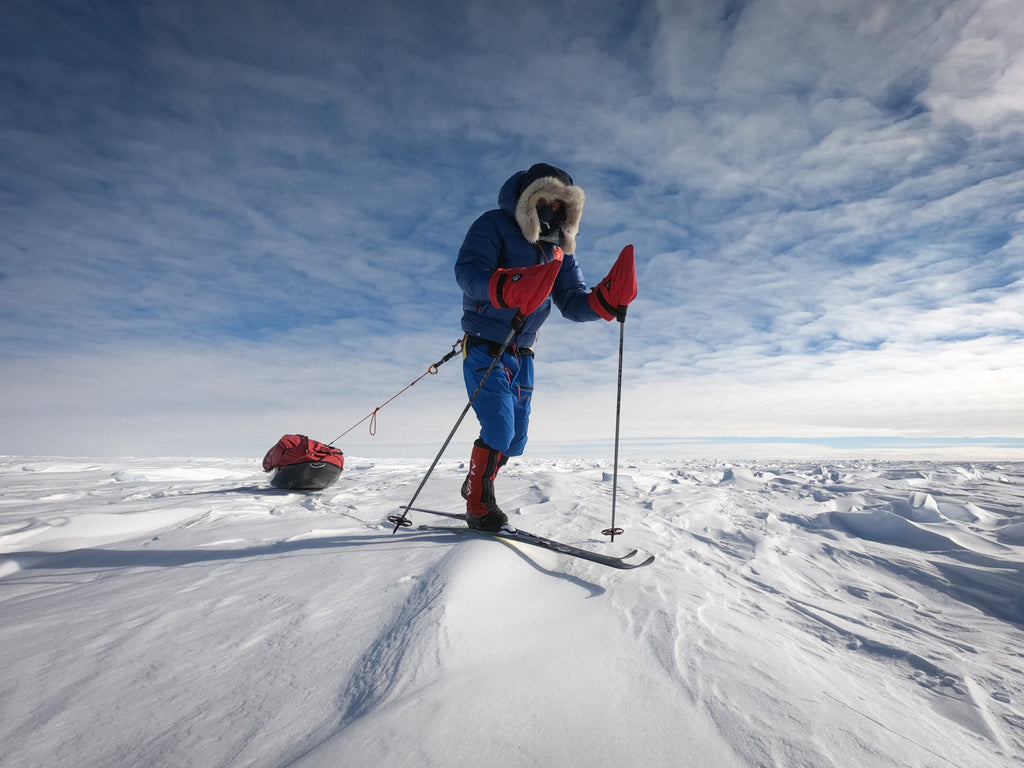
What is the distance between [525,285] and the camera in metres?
2.13

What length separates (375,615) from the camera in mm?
1284

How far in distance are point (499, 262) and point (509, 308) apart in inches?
16.7

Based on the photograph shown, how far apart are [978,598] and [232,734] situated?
111 inches

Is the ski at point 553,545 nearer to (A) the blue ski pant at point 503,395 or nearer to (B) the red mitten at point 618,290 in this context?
(A) the blue ski pant at point 503,395

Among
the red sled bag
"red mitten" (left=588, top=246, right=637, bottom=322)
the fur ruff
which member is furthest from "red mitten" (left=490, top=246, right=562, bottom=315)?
the red sled bag

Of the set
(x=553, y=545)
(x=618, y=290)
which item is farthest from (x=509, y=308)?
(x=553, y=545)

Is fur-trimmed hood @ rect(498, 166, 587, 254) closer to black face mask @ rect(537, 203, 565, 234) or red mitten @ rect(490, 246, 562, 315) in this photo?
black face mask @ rect(537, 203, 565, 234)

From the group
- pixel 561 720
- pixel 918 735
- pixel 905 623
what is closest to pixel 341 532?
pixel 561 720

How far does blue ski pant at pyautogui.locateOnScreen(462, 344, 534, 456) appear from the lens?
2623mm

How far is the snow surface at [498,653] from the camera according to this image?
762 mm

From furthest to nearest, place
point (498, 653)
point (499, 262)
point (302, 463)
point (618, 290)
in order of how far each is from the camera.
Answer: point (302, 463) → point (499, 262) → point (618, 290) → point (498, 653)

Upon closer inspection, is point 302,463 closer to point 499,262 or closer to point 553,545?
point 499,262

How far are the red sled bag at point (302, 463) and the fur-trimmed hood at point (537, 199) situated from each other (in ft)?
11.4

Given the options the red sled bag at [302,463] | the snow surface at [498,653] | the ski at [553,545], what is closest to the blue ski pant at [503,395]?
the ski at [553,545]
